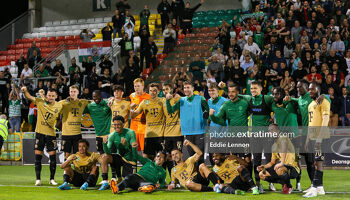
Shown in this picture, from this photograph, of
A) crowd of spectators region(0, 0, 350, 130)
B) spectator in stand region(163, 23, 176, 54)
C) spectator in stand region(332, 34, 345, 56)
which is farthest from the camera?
spectator in stand region(163, 23, 176, 54)

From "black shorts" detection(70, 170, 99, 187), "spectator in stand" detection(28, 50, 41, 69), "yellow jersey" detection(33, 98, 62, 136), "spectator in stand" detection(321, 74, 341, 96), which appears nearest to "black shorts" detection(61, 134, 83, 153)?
"yellow jersey" detection(33, 98, 62, 136)

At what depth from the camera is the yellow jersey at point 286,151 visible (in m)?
10.4

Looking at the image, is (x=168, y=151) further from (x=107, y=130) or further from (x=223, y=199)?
(x=223, y=199)

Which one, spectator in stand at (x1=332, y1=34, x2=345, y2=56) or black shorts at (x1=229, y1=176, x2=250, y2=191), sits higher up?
spectator in stand at (x1=332, y1=34, x2=345, y2=56)

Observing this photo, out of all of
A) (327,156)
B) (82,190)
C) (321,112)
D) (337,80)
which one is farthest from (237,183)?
(337,80)

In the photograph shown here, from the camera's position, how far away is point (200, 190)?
35.0 feet

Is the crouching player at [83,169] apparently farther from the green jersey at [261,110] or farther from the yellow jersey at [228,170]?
the green jersey at [261,110]

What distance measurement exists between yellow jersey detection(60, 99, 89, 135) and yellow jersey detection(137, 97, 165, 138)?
5.49ft

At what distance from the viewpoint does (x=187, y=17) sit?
79.4ft

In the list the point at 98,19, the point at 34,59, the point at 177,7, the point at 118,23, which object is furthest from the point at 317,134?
the point at 98,19

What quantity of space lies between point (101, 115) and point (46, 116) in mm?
1313

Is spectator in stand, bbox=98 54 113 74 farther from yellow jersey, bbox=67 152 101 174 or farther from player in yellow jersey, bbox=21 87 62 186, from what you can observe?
yellow jersey, bbox=67 152 101 174

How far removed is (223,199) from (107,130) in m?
4.36

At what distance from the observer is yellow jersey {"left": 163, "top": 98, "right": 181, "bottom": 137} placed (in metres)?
12.0
